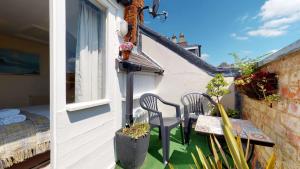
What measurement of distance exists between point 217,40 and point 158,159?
518 inches

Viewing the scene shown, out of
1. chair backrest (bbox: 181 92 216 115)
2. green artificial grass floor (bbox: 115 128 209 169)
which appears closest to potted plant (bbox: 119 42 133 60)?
green artificial grass floor (bbox: 115 128 209 169)

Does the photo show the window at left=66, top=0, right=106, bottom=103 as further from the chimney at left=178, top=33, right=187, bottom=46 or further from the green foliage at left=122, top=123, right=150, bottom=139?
the chimney at left=178, top=33, right=187, bottom=46

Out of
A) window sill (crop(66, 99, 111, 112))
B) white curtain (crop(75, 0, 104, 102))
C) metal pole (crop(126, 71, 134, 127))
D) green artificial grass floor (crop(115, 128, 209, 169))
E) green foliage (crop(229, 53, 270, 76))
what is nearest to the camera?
window sill (crop(66, 99, 111, 112))

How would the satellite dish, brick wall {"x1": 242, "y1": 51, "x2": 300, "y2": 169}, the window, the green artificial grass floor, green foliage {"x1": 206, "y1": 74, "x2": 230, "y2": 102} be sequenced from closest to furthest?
brick wall {"x1": 242, "y1": 51, "x2": 300, "y2": 169} → the window → the green artificial grass floor → green foliage {"x1": 206, "y1": 74, "x2": 230, "y2": 102} → the satellite dish

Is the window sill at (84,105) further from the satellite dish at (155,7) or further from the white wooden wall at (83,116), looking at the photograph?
the satellite dish at (155,7)

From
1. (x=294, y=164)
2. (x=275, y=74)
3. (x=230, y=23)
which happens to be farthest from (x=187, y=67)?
(x=230, y=23)

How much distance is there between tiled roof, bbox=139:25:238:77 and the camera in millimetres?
4824

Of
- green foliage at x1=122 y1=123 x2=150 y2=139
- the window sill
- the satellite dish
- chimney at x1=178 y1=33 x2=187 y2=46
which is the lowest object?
green foliage at x1=122 y1=123 x2=150 y2=139

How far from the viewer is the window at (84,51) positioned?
1.94 meters

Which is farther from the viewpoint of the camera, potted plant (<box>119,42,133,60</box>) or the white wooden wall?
potted plant (<box>119,42,133,60</box>)

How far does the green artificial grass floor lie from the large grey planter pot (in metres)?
0.23

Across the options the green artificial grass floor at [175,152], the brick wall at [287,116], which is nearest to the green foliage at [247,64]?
the brick wall at [287,116]

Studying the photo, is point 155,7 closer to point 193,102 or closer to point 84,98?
point 193,102

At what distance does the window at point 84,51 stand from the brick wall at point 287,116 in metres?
2.50
